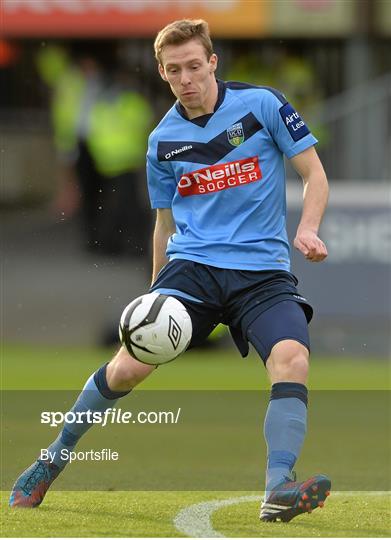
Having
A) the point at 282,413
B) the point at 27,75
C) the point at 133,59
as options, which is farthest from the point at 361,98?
the point at 282,413

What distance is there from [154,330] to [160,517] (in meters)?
0.80

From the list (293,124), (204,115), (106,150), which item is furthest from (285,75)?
(293,124)

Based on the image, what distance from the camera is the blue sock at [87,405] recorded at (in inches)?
260

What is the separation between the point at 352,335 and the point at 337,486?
20.4ft

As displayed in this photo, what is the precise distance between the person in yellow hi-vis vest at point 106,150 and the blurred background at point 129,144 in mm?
22


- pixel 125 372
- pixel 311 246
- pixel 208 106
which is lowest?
pixel 125 372

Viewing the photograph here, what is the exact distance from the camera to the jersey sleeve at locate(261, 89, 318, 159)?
6.45 meters

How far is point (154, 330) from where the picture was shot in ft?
20.2

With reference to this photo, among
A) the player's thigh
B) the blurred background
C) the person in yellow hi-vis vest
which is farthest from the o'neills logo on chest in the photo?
the person in yellow hi-vis vest

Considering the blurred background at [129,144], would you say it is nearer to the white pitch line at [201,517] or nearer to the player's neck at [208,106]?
the white pitch line at [201,517]

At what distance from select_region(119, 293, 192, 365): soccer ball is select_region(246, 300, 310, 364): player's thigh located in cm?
29

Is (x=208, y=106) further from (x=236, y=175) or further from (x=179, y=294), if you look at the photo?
(x=179, y=294)

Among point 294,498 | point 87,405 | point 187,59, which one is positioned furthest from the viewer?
point 87,405

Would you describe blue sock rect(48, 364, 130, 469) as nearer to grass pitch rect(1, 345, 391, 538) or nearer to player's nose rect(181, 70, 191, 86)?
grass pitch rect(1, 345, 391, 538)
